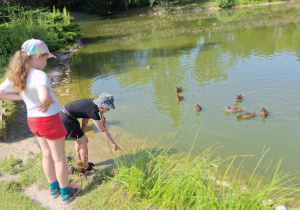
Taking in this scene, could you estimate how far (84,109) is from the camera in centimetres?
426

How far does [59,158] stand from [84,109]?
948 millimetres

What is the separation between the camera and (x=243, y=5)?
4034cm

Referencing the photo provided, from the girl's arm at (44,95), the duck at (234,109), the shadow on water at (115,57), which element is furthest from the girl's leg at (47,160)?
the shadow on water at (115,57)

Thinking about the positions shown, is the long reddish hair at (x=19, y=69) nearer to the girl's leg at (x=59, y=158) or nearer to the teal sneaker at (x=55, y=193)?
the girl's leg at (x=59, y=158)

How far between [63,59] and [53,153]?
12.3m

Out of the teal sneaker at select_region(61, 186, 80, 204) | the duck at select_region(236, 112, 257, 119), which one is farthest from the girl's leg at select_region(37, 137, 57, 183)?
the duck at select_region(236, 112, 257, 119)

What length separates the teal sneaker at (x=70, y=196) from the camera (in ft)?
12.4

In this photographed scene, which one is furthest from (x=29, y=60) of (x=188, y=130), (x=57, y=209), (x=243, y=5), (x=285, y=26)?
(x=243, y=5)

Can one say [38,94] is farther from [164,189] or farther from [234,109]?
[234,109]

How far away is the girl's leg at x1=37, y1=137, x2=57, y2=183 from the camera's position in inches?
141

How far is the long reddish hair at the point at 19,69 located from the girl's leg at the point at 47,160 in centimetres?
83

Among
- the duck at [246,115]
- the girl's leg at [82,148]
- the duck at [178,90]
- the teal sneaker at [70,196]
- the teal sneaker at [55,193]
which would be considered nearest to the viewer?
the teal sneaker at [70,196]

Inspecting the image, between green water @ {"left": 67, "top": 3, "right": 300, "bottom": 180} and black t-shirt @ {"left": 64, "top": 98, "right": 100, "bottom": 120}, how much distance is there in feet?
3.64

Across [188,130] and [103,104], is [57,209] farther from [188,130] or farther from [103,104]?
[188,130]
